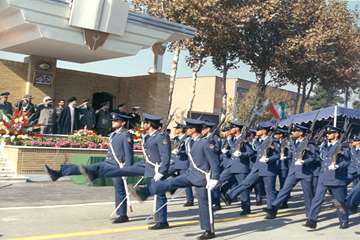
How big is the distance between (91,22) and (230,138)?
8.60 meters

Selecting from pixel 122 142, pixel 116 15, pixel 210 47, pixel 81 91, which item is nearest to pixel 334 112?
pixel 210 47

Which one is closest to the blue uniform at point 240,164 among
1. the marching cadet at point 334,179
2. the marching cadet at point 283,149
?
the marching cadet at point 283,149

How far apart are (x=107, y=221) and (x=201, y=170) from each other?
1.99 metres

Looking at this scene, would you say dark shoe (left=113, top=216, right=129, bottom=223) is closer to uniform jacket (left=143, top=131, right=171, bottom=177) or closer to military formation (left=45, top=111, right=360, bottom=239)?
military formation (left=45, top=111, right=360, bottom=239)

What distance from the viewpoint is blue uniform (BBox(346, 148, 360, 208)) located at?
1023 cm

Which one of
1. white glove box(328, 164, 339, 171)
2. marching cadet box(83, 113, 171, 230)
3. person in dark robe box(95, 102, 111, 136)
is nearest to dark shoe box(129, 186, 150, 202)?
marching cadet box(83, 113, 171, 230)

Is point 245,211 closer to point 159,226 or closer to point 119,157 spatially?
point 159,226

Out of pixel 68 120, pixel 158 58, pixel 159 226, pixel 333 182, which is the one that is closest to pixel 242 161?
pixel 333 182

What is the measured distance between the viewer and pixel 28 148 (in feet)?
47.4

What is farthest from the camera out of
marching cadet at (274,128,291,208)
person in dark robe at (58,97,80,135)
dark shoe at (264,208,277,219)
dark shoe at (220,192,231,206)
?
person in dark robe at (58,97,80,135)

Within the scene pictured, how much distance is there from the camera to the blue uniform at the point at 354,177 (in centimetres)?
1023

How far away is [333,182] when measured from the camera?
9203 millimetres

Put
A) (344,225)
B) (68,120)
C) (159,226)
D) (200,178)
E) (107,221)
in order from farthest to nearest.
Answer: (68,120) < (344,225) < (107,221) < (159,226) < (200,178)

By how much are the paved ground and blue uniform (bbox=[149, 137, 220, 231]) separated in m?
0.46
